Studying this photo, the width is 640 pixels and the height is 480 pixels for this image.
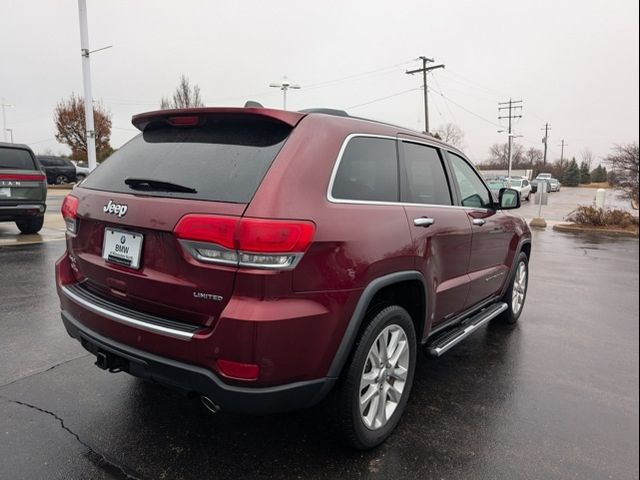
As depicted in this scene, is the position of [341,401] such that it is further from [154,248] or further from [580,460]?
[580,460]

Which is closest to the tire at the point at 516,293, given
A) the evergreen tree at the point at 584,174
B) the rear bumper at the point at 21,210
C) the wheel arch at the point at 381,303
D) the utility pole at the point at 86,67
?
the wheel arch at the point at 381,303

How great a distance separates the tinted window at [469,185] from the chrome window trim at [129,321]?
2470mm

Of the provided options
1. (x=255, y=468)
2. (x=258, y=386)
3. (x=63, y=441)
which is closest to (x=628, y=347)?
(x=258, y=386)

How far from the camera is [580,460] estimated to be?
8.32 ft

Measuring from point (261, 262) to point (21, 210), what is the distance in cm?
914

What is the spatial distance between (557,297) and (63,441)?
19.4ft

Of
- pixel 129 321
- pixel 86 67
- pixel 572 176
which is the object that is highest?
pixel 86 67

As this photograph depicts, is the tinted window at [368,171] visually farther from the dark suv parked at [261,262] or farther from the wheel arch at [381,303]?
the wheel arch at [381,303]

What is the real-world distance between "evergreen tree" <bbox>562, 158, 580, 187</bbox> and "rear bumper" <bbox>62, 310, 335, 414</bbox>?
244 ft

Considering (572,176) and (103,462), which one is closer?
(103,462)

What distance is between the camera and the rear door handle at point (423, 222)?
9.16 ft

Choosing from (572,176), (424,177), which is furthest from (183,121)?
(572,176)

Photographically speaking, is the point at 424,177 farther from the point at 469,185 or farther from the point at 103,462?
the point at 103,462

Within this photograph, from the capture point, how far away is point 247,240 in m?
1.98
